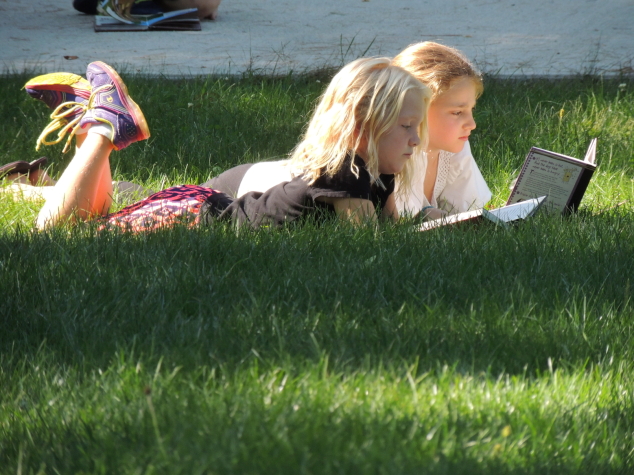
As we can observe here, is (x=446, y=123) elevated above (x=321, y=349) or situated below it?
above

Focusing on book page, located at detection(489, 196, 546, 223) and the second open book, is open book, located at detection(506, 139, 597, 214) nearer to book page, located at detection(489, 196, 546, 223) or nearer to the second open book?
the second open book

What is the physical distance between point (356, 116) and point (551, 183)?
1073mm

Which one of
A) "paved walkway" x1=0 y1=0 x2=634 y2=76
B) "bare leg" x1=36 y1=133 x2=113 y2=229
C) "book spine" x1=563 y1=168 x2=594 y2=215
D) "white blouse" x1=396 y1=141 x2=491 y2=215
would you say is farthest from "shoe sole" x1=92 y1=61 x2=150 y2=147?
"paved walkway" x1=0 y1=0 x2=634 y2=76

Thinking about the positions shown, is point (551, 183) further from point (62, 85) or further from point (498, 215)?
point (62, 85)

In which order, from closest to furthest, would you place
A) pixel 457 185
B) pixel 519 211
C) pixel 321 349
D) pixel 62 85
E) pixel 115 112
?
1. pixel 321 349
2. pixel 519 211
3. pixel 115 112
4. pixel 62 85
5. pixel 457 185

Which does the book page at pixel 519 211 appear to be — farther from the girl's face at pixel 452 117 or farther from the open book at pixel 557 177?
the girl's face at pixel 452 117

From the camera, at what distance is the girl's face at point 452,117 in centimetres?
418

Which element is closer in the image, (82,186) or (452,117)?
(82,186)

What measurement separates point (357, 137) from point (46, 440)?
229cm

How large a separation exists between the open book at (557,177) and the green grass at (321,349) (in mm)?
131

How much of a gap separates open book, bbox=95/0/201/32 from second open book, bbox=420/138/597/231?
17.1ft

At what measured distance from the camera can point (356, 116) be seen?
368 centimetres

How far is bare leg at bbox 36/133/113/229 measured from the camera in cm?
385

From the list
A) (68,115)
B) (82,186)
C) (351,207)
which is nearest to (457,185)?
(351,207)
